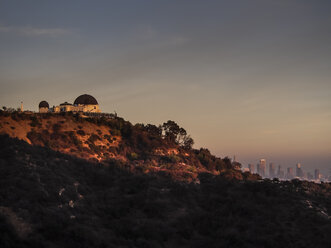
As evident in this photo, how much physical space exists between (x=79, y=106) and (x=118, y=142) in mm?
16568

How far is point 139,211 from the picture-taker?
111 feet

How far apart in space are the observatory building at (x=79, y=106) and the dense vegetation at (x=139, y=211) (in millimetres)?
36416

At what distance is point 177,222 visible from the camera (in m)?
32.0

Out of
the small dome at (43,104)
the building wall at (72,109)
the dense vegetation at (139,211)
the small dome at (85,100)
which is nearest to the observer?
the dense vegetation at (139,211)

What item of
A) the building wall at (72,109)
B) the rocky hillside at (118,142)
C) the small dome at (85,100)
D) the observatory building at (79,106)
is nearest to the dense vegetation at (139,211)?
the rocky hillside at (118,142)

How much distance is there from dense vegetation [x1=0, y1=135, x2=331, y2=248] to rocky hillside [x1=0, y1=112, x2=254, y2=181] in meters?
15.2

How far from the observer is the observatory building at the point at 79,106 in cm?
8362

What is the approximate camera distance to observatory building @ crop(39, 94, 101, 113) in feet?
274

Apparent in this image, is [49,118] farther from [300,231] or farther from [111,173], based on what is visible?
[300,231]

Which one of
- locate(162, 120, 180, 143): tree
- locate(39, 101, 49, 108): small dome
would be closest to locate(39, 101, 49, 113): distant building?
locate(39, 101, 49, 108): small dome

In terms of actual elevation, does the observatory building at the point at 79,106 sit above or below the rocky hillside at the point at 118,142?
above

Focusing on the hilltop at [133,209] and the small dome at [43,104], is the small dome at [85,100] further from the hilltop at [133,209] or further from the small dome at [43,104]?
the hilltop at [133,209]

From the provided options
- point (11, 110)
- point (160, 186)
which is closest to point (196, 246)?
point (160, 186)

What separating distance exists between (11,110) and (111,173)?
119 ft
